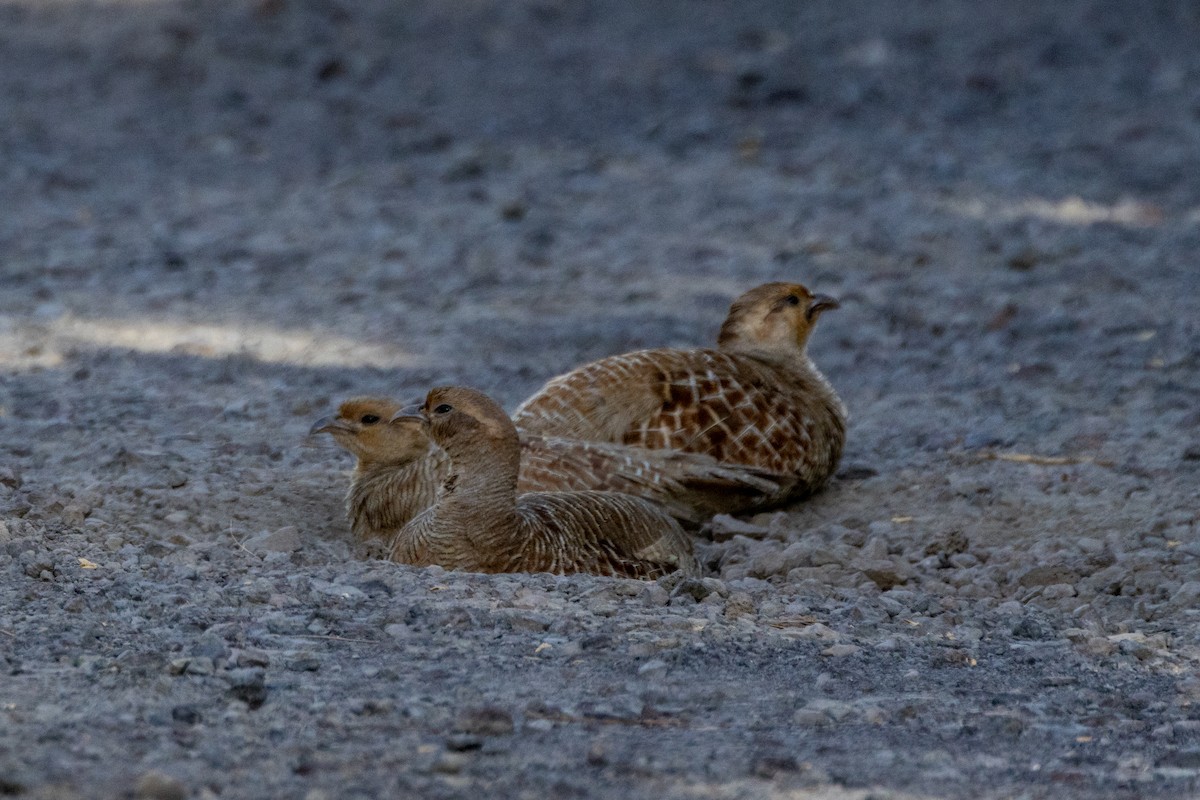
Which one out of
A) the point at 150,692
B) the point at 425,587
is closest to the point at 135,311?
the point at 425,587

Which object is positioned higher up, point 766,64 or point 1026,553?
point 766,64

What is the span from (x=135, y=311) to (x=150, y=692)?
5967 mm

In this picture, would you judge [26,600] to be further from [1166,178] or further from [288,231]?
[1166,178]

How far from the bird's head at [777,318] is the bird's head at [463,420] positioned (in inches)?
93.6

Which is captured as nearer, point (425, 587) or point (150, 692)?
point (150, 692)

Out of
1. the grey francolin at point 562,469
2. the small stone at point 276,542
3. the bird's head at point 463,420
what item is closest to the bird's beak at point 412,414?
the bird's head at point 463,420

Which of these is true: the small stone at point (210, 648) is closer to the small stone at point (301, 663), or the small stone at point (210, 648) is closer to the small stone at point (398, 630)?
the small stone at point (301, 663)

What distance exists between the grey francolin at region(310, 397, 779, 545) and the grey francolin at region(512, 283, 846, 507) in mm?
116

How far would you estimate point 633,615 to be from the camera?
495 centimetres

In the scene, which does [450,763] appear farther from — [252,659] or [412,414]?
[412,414]

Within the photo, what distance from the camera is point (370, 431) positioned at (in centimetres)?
677

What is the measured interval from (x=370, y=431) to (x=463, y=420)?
1143mm

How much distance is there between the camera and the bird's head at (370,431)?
22.2 ft

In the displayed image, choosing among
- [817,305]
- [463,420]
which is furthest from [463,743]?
[817,305]
